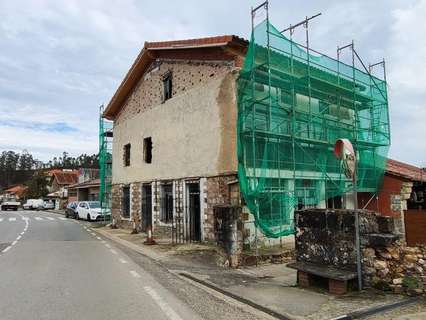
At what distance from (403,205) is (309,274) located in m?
10.8

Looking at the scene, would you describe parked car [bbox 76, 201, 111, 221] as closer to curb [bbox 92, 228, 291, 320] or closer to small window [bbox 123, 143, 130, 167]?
small window [bbox 123, 143, 130, 167]

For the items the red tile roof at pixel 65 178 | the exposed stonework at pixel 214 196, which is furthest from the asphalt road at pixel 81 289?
the red tile roof at pixel 65 178

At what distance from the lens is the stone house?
14.0 m

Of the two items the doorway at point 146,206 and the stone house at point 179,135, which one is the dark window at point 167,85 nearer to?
the stone house at point 179,135

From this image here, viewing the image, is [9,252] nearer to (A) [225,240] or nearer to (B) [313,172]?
(A) [225,240]

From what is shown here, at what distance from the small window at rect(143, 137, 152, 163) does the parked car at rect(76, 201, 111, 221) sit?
10.8 m

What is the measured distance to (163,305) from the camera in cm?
650

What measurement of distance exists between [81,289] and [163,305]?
6.63ft

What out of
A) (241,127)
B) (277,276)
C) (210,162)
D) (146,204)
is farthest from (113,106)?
(277,276)

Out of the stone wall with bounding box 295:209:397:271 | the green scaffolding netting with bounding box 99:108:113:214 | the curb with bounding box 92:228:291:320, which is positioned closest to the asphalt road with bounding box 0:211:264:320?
the curb with bounding box 92:228:291:320

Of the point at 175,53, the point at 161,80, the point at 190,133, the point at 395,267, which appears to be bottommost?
the point at 395,267

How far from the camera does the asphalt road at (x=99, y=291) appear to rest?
6047mm

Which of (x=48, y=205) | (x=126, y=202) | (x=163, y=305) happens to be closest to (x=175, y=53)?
(x=126, y=202)

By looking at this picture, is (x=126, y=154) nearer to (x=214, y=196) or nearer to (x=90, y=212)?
(x=214, y=196)
